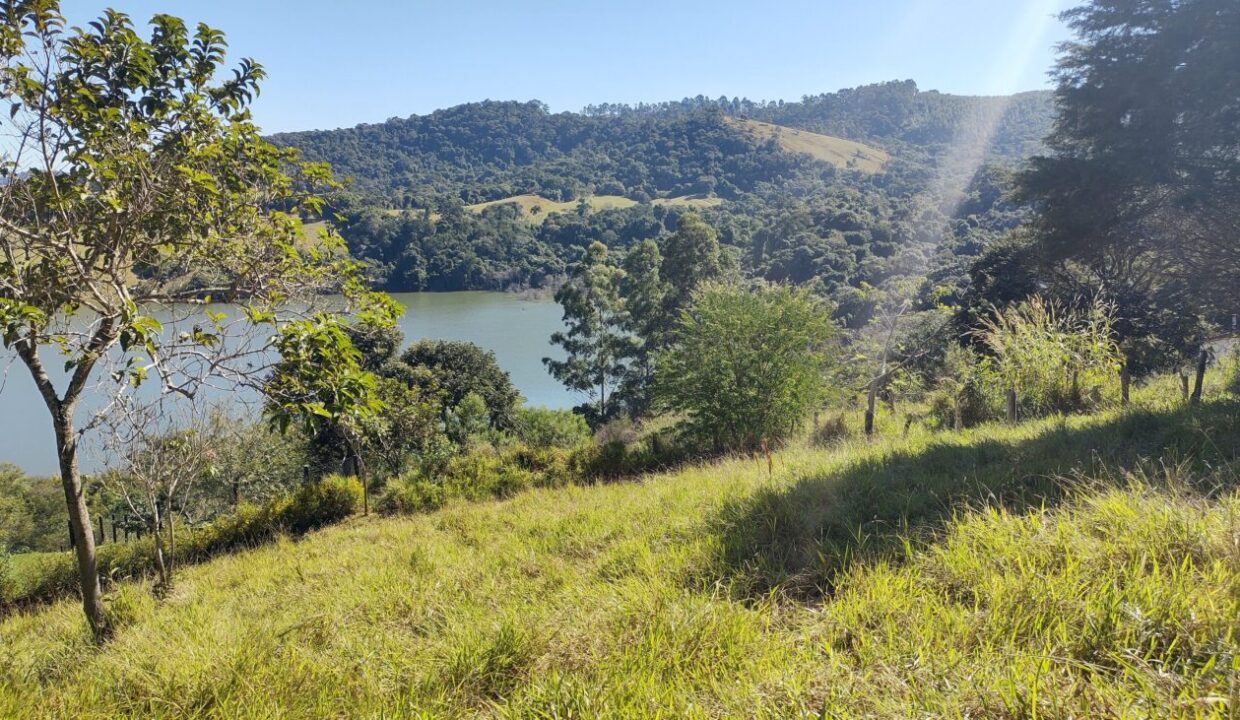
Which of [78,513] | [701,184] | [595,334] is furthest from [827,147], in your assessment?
[78,513]

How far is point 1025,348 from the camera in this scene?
8.14 meters

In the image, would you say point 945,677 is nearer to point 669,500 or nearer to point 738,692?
point 738,692

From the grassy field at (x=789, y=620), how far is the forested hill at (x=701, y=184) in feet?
11.9

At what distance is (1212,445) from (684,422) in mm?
8453

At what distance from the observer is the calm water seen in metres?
26.1

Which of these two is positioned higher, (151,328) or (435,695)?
(151,328)

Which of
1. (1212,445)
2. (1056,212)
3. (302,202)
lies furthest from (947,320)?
(302,202)

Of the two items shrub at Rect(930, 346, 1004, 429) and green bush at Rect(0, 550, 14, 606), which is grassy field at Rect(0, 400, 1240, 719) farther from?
green bush at Rect(0, 550, 14, 606)

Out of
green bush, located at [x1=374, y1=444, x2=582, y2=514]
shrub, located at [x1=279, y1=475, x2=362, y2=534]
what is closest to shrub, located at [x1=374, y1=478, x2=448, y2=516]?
green bush, located at [x1=374, y1=444, x2=582, y2=514]

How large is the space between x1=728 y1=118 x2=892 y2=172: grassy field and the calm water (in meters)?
71.2

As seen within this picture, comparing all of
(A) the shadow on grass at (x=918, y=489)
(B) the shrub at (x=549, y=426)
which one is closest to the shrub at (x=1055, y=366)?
(A) the shadow on grass at (x=918, y=489)

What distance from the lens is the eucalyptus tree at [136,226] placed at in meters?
3.26

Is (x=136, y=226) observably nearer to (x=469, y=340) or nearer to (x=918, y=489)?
(x=918, y=489)

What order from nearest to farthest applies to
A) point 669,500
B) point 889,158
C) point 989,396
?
1. point 669,500
2. point 989,396
3. point 889,158
